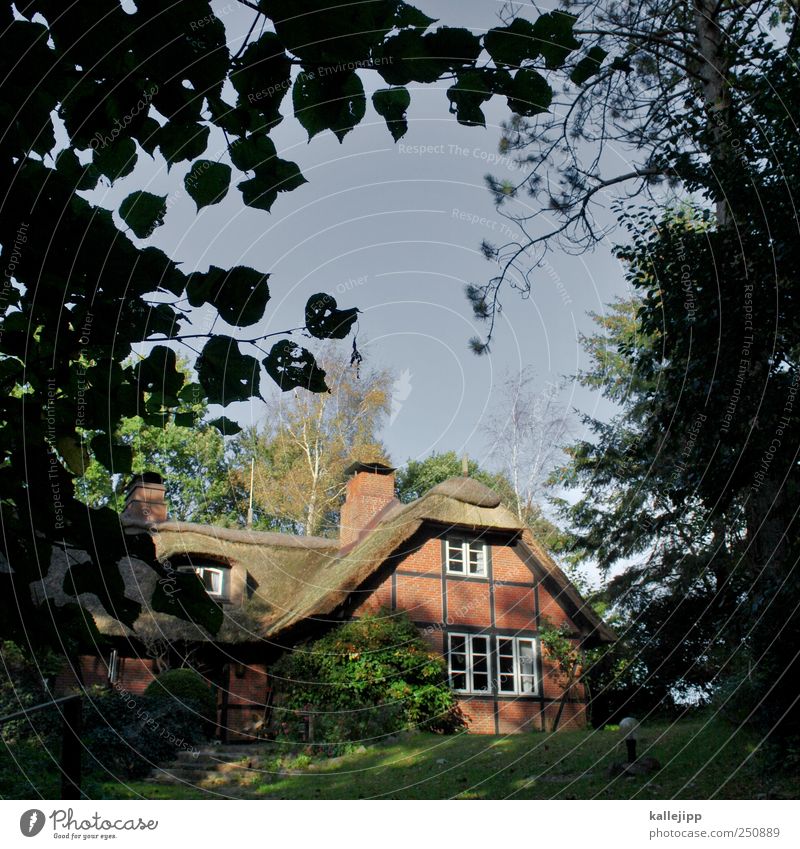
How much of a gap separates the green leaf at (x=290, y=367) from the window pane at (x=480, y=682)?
9517 mm

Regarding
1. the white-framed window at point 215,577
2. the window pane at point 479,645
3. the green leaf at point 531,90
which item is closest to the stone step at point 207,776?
the white-framed window at point 215,577

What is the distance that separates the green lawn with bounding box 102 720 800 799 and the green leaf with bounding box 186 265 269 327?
4265 mm

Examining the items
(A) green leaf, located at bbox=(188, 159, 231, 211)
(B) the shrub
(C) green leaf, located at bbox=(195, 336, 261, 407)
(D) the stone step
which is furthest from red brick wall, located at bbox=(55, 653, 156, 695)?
(A) green leaf, located at bbox=(188, 159, 231, 211)

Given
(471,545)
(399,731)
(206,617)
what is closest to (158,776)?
(399,731)

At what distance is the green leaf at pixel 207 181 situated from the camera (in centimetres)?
233

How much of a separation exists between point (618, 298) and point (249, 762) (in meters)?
8.24

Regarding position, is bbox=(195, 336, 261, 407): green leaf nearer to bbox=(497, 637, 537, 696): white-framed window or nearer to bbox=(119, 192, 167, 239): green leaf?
bbox=(119, 192, 167, 239): green leaf

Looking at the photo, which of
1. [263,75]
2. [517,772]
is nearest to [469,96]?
[263,75]

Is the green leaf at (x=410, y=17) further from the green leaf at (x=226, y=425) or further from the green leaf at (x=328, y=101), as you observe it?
the green leaf at (x=226, y=425)

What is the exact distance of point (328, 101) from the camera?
233cm

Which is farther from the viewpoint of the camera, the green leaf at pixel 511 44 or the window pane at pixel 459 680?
the window pane at pixel 459 680

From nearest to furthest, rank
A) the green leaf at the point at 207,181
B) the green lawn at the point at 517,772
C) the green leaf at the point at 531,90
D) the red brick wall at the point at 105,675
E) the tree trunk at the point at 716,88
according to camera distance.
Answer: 1. the green leaf at the point at 531,90
2. the green leaf at the point at 207,181
3. the green lawn at the point at 517,772
4. the tree trunk at the point at 716,88
5. the red brick wall at the point at 105,675

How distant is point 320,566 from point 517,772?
6076mm

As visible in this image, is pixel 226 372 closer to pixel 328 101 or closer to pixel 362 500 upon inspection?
pixel 328 101
